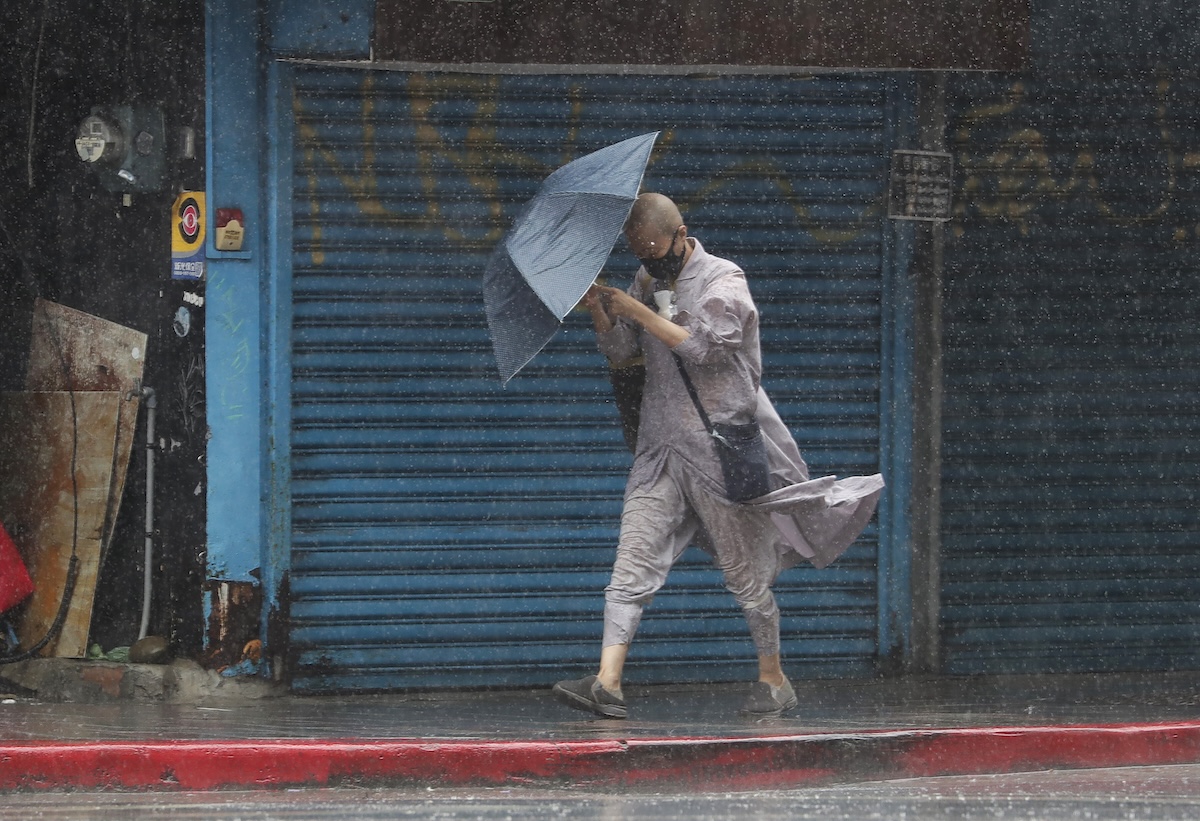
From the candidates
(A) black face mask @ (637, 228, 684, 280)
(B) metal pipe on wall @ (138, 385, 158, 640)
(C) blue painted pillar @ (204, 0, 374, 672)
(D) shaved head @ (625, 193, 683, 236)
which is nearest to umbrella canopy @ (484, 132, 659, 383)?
(D) shaved head @ (625, 193, 683, 236)

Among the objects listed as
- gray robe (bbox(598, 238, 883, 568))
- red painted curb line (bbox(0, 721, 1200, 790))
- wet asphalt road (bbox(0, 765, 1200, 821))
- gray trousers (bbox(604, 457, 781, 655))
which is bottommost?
wet asphalt road (bbox(0, 765, 1200, 821))

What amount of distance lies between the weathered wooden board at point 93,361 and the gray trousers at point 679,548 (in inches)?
105

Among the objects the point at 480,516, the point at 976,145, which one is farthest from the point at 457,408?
the point at 976,145

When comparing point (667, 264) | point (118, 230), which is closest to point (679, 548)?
point (667, 264)

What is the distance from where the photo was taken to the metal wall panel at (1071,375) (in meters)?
8.45

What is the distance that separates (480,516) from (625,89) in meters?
2.08

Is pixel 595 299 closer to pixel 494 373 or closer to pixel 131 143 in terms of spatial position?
pixel 494 373

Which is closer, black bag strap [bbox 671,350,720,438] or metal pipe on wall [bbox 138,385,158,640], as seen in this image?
black bag strap [bbox 671,350,720,438]

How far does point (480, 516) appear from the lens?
26.7 ft

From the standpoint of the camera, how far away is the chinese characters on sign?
8.28 meters

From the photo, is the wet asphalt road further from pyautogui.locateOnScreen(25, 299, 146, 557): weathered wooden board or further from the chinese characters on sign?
the chinese characters on sign

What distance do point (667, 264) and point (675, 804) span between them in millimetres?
2040

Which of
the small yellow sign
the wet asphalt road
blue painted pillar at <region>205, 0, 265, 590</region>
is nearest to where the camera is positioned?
the wet asphalt road

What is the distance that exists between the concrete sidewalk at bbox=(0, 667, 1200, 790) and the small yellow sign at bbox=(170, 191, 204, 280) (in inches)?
76.2
